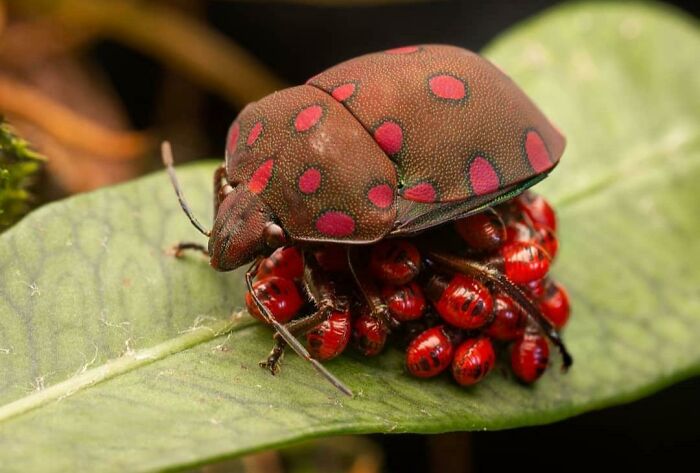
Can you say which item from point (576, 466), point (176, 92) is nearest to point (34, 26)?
point (176, 92)

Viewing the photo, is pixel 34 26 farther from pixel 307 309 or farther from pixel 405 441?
pixel 405 441

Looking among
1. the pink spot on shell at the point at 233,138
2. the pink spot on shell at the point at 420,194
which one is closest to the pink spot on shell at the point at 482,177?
the pink spot on shell at the point at 420,194

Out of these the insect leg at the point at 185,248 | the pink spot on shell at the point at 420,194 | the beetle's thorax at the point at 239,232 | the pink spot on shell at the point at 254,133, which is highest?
the pink spot on shell at the point at 254,133

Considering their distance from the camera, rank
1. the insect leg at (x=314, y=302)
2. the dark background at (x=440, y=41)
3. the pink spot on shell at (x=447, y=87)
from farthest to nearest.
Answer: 1. the dark background at (x=440, y=41)
2. the pink spot on shell at (x=447, y=87)
3. the insect leg at (x=314, y=302)

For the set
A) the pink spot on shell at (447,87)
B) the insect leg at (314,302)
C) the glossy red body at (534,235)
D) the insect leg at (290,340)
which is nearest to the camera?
the insect leg at (290,340)

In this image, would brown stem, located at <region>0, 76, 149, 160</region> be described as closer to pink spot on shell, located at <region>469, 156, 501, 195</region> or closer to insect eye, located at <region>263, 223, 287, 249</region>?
insect eye, located at <region>263, 223, 287, 249</region>

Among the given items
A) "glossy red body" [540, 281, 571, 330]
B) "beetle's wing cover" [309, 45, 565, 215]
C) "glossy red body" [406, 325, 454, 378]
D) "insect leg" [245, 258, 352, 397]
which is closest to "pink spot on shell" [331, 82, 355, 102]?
"beetle's wing cover" [309, 45, 565, 215]

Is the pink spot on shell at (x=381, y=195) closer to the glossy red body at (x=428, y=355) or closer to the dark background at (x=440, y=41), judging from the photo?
the glossy red body at (x=428, y=355)
